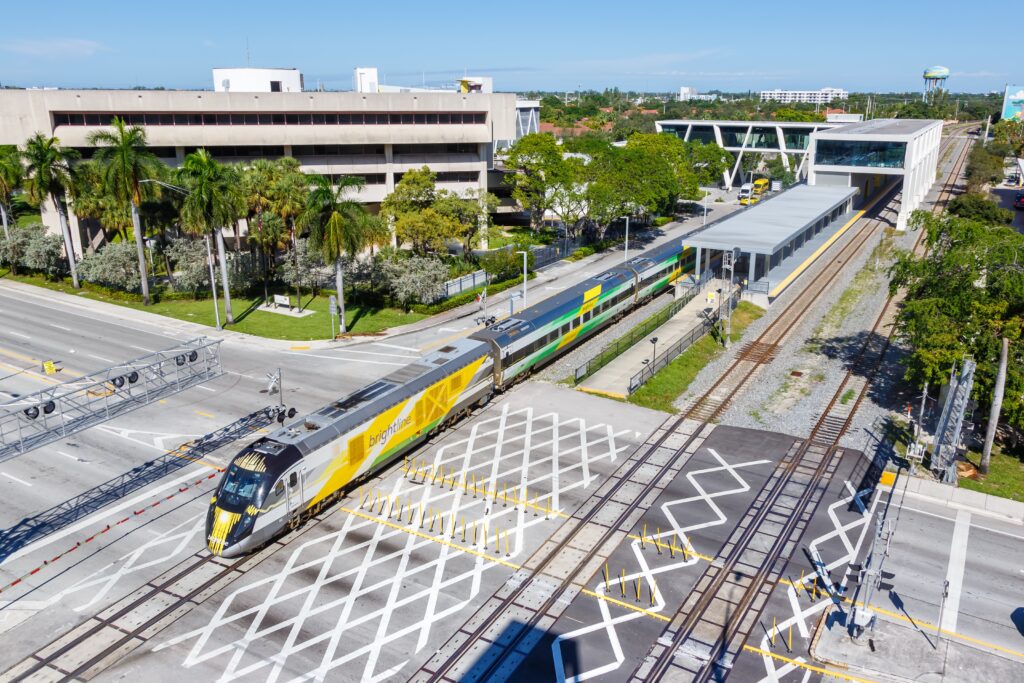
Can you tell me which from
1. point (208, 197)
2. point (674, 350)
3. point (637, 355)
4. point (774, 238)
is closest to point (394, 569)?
point (637, 355)

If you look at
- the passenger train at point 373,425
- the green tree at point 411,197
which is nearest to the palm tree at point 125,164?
the green tree at point 411,197

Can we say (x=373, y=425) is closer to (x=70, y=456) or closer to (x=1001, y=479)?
(x=70, y=456)

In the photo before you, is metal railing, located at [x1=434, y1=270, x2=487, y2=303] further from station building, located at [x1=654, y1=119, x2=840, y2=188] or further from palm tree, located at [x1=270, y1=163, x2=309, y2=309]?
station building, located at [x1=654, y1=119, x2=840, y2=188]

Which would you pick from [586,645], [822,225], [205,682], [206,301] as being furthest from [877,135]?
[205,682]

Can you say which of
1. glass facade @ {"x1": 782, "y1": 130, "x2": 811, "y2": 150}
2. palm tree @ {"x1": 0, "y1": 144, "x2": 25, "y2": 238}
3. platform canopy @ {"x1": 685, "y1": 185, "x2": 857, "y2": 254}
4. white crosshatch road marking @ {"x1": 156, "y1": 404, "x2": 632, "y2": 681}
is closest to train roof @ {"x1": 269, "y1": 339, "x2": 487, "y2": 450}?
white crosshatch road marking @ {"x1": 156, "y1": 404, "x2": 632, "y2": 681}

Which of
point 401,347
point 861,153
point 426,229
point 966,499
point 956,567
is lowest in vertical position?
point 956,567

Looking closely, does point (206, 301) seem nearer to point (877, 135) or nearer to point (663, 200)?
point (663, 200)

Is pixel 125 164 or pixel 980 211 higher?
pixel 125 164

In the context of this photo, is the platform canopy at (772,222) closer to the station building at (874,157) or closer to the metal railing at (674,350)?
the station building at (874,157)
